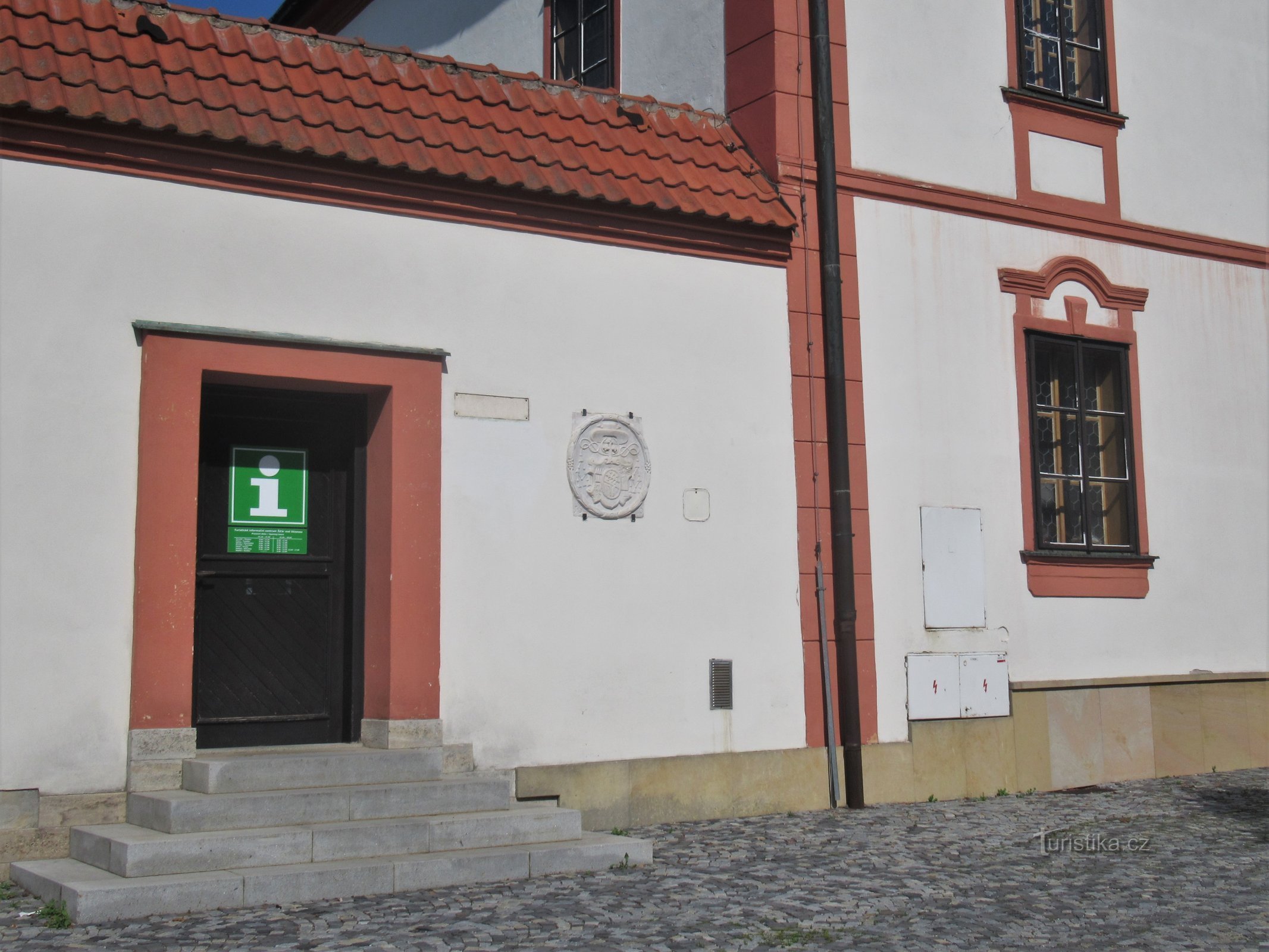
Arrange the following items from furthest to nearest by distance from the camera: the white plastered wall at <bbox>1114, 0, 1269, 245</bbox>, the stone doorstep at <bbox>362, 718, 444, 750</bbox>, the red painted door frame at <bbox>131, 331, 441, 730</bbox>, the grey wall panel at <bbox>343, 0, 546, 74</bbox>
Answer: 1. the grey wall panel at <bbox>343, 0, 546, 74</bbox>
2. the white plastered wall at <bbox>1114, 0, 1269, 245</bbox>
3. the stone doorstep at <bbox>362, 718, 444, 750</bbox>
4. the red painted door frame at <bbox>131, 331, 441, 730</bbox>

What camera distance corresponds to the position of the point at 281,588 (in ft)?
25.8

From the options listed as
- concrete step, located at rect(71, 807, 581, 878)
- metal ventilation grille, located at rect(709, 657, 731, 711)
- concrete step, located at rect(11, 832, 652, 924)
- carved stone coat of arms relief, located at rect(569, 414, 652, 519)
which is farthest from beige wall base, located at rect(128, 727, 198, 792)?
metal ventilation grille, located at rect(709, 657, 731, 711)

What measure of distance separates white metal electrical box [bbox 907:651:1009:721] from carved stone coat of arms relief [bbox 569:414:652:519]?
2.32 m

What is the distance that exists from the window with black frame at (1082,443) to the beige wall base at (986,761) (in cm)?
115

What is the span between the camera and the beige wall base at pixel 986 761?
8.07 meters

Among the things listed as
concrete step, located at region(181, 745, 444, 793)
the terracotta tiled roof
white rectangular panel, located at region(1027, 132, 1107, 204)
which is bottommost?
concrete step, located at region(181, 745, 444, 793)

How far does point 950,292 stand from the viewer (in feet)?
32.7

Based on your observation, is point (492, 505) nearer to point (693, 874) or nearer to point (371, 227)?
point (371, 227)

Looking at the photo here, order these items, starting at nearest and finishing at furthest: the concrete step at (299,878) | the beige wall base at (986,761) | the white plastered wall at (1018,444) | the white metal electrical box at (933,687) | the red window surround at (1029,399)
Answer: the concrete step at (299,878), the beige wall base at (986,761), the white metal electrical box at (933,687), the white plastered wall at (1018,444), the red window surround at (1029,399)

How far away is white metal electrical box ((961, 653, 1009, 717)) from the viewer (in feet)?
31.2

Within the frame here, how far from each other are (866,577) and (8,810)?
17.0 ft

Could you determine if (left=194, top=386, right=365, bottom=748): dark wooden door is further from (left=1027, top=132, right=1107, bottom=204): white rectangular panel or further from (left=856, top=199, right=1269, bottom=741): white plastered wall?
(left=1027, top=132, right=1107, bottom=204): white rectangular panel

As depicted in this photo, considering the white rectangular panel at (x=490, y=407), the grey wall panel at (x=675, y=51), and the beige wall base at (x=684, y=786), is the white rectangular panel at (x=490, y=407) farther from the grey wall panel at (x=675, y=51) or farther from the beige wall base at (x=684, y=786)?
the grey wall panel at (x=675, y=51)

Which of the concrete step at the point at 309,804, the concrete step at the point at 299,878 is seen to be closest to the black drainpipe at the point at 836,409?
the concrete step at the point at 299,878
